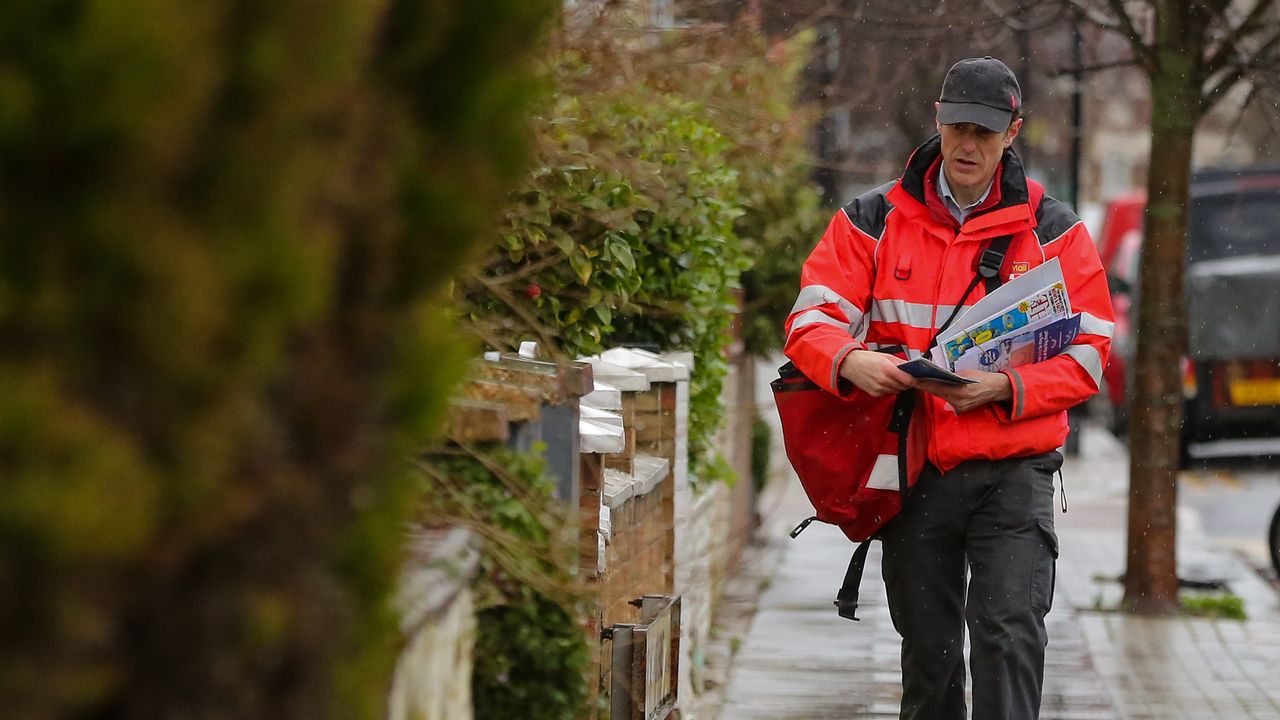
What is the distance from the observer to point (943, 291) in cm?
470

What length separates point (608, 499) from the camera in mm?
4602

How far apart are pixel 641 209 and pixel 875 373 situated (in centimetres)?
91

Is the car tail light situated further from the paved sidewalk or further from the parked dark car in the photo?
the paved sidewalk

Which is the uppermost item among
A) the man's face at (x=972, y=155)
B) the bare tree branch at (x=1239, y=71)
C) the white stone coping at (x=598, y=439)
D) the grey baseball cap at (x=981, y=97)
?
the bare tree branch at (x=1239, y=71)

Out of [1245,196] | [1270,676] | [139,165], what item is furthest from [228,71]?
[1245,196]

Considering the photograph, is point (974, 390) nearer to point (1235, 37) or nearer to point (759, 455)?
point (1235, 37)

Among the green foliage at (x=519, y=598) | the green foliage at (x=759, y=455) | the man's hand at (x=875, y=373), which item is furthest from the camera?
the green foliage at (x=759, y=455)

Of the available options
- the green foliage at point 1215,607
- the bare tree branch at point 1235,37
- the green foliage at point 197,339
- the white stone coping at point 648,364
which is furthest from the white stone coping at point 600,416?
the green foliage at point 1215,607

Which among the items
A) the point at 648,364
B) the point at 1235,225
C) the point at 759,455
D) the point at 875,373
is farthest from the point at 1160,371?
the point at 1235,225

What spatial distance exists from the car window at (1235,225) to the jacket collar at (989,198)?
36.2ft

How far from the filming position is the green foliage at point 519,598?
3.23m

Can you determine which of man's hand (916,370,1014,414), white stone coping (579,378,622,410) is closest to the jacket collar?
man's hand (916,370,1014,414)

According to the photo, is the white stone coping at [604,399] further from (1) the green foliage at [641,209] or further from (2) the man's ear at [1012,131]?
(2) the man's ear at [1012,131]

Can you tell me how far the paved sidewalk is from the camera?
258 inches
